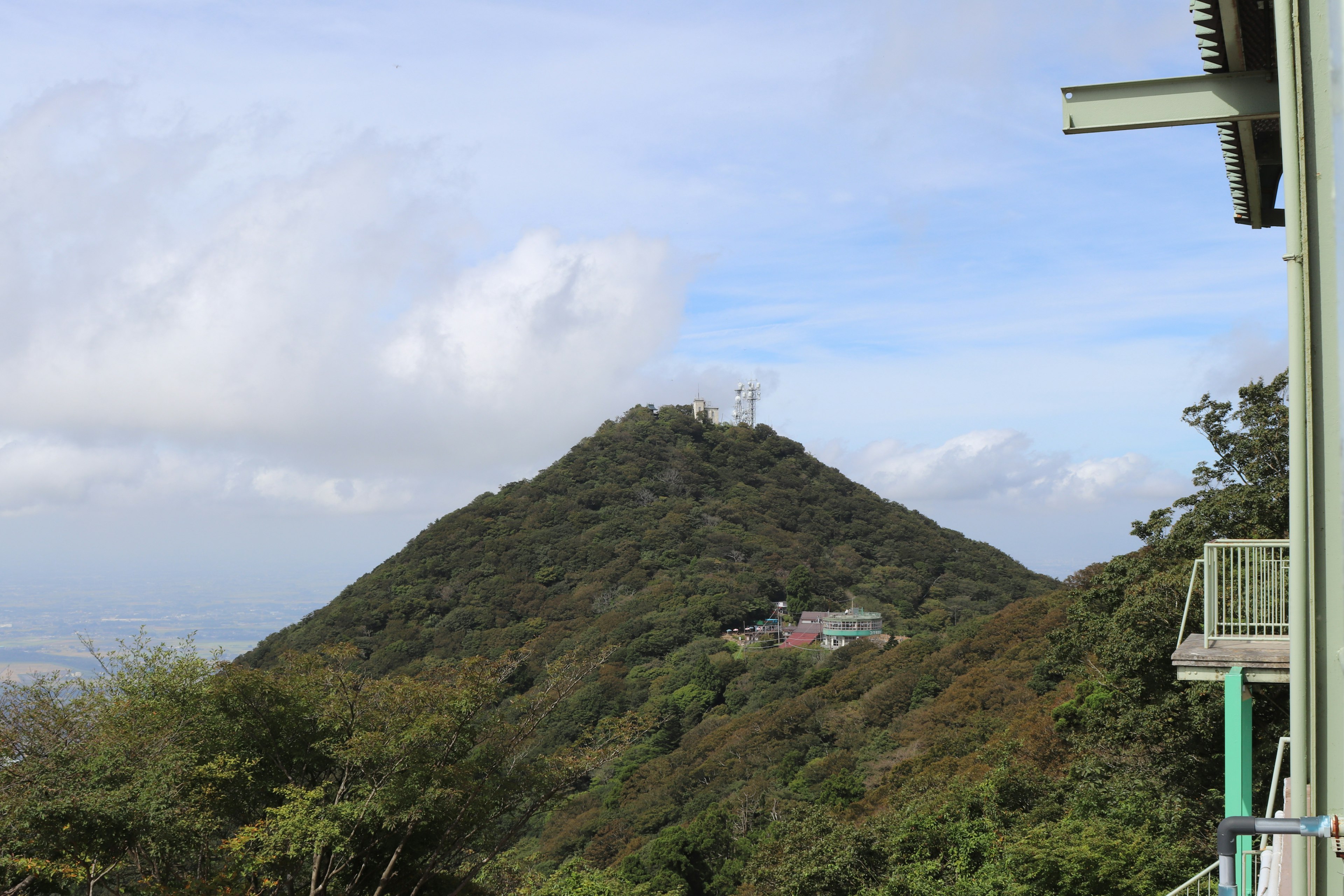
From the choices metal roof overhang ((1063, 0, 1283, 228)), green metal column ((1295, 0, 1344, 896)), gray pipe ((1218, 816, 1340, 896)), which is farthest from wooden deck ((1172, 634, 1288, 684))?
gray pipe ((1218, 816, 1340, 896))

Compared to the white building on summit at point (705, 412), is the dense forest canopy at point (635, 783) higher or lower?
lower

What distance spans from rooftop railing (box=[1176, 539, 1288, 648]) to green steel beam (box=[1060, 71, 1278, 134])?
3331mm

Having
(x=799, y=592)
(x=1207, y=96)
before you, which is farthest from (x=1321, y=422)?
(x=799, y=592)

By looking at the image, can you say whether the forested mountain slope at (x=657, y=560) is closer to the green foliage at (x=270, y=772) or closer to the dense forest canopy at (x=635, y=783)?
the dense forest canopy at (x=635, y=783)

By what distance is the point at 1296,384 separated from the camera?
3205mm

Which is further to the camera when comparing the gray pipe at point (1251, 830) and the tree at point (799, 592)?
the tree at point (799, 592)

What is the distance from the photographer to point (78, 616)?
77.8 m

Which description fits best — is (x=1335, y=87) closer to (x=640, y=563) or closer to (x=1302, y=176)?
(x=1302, y=176)

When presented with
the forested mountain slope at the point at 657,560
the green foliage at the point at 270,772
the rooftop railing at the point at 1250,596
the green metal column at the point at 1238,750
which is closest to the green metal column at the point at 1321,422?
the green metal column at the point at 1238,750

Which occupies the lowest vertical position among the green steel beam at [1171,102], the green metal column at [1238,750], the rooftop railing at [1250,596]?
the green metal column at [1238,750]

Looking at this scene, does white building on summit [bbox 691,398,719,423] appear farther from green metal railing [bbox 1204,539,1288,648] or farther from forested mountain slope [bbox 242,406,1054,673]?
green metal railing [bbox 1204,539,1288,648]

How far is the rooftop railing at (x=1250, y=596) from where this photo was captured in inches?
255

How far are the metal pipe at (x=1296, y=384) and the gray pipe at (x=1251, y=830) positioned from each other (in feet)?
1.50

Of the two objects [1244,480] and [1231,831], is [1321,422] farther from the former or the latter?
[1244,480]
